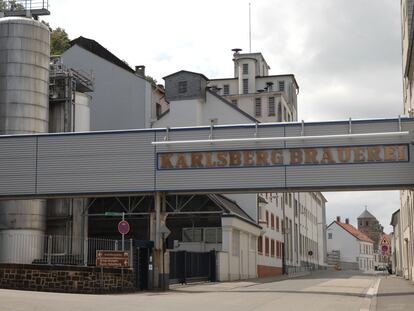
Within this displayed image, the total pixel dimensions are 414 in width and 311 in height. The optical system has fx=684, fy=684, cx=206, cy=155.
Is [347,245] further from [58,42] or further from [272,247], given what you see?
[58,42]

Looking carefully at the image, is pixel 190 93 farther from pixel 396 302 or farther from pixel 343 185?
pixel 396 302

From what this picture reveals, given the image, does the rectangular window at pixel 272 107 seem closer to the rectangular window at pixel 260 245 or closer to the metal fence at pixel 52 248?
the rectangular window at pixel 260 245

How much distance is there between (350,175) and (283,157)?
112 inches

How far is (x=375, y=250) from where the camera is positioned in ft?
515

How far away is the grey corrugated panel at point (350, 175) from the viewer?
27719 mm

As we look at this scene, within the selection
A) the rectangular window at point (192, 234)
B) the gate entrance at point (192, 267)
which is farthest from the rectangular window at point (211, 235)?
the gate entrance at point (192, 267)

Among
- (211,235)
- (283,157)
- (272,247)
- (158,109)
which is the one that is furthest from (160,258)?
(158,109)

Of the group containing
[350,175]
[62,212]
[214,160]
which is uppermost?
[214,160]

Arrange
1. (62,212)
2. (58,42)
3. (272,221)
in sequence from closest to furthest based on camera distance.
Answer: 1. (62,212)
2. (272,221)
3. (58,42)

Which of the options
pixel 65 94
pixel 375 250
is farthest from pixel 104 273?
pixel 375 250

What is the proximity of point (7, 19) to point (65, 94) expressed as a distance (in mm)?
4875

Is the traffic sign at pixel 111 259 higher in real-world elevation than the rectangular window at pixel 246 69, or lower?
lower

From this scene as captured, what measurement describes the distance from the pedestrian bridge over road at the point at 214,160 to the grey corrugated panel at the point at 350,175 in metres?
0.04

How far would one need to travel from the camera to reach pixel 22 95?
3441 centimetres
